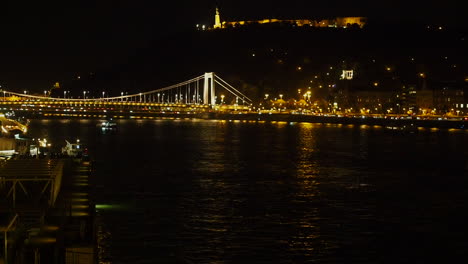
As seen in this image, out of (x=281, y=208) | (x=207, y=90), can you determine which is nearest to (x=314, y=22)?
(x=207, y=90)

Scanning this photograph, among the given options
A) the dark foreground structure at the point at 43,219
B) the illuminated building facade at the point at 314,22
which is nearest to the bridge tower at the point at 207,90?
the illuminated building facade at the point at 314,22

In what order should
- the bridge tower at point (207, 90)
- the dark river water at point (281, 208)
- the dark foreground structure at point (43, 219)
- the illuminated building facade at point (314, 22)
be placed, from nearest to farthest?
the dark foreground structure at point (43, 219), the dark river water at point (281, 208), the bridge tower at point (207, 90), the illuminated building facade at point (314, 22)

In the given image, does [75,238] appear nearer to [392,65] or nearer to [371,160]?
[371,160]

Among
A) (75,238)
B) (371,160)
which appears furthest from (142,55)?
(75,238)

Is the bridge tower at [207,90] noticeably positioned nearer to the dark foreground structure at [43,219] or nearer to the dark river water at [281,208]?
the dark river water at [281,208]

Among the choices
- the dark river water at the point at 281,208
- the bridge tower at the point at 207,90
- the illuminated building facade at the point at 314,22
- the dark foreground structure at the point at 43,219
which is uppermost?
the illuminated building facade at the point at 314,22

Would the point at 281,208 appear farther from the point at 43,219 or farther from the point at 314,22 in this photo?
the point at 314,22

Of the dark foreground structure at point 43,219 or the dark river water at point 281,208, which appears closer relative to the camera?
the dark foreground structure at point 43,219
